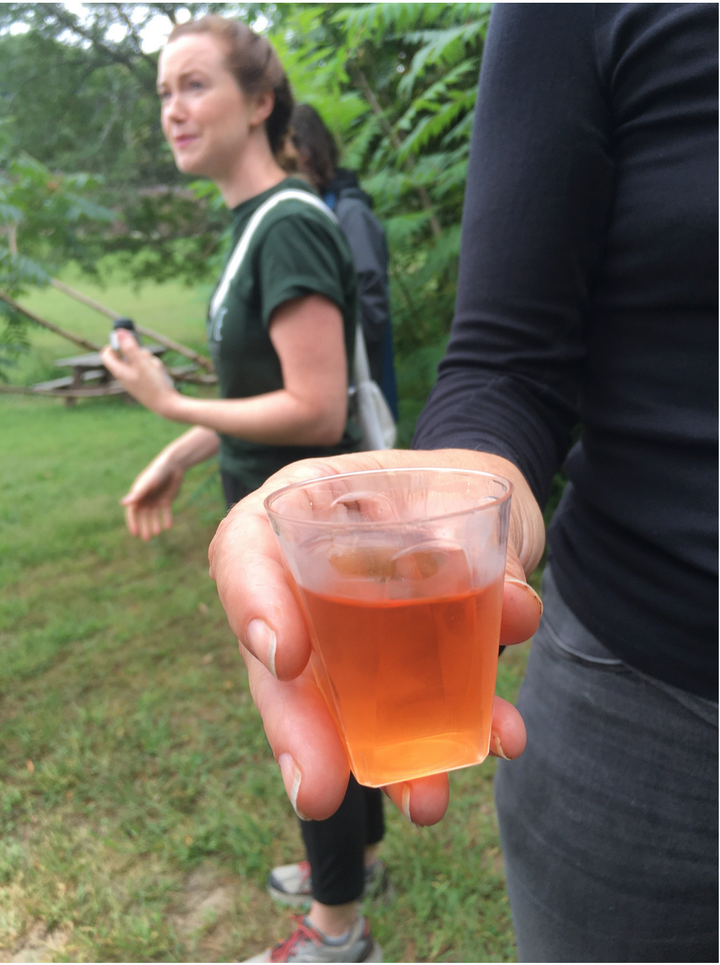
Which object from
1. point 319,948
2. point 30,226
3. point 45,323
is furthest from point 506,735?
point 30,226

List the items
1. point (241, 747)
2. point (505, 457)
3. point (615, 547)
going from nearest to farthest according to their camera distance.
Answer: point (505, 457) → point (615, 547) → point (241, 747)

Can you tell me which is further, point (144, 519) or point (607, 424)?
point (144, 519)

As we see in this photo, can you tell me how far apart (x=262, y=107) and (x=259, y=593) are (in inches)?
79.6

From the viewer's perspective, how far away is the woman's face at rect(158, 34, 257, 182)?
6.75ft

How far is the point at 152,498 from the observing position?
251cm

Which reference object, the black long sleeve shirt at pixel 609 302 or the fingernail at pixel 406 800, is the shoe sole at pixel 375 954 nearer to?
the black long sleeve shirt at pixel 609 302

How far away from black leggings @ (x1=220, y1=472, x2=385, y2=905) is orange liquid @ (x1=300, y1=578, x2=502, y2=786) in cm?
130

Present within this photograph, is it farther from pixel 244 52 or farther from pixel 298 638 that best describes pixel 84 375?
pixel 298 638

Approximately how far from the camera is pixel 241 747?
3.44 meters

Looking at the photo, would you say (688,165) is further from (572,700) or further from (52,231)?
(52,231)

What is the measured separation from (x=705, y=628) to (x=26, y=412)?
562 centimetres

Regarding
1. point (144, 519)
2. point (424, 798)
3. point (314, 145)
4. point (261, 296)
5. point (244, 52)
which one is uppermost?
point (244, 52)

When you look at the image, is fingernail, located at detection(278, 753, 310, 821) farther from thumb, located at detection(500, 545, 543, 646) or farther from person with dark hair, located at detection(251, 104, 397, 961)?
person with dark hair, located at detection(251, 104, 397, 961)

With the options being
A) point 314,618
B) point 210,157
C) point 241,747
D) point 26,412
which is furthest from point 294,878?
point 26,412
